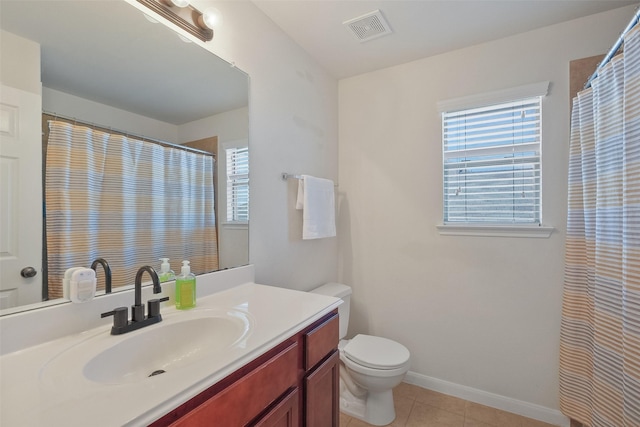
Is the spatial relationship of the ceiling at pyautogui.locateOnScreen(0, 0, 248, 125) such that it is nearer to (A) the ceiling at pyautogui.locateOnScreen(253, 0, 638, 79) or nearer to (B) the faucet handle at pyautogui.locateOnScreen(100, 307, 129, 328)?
(A) the ceiling at pyautogui.locateOnScreen(253, 0, 638, 79)

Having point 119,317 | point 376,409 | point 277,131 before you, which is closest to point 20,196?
point 119,317

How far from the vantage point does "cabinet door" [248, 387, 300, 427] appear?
33.2 inches

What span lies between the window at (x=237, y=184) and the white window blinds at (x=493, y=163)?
1392 mm

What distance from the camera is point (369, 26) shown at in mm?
1740

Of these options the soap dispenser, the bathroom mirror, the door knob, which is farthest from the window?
the door knob

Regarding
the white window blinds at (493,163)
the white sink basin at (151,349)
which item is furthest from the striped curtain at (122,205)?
the white window blinds at (493,163)

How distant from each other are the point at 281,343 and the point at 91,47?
117cm

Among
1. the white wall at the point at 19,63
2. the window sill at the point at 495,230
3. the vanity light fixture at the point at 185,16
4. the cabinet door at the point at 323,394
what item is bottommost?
the cabinet door at the point at 323,394

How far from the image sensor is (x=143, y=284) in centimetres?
110

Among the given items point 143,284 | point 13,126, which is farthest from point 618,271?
point 13,126

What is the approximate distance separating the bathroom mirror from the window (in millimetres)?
22

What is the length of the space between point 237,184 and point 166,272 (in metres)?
0.55

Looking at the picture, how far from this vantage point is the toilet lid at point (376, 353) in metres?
1.66

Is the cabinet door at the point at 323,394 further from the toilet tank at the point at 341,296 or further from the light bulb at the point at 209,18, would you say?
the light bulb at the point at 209,18
